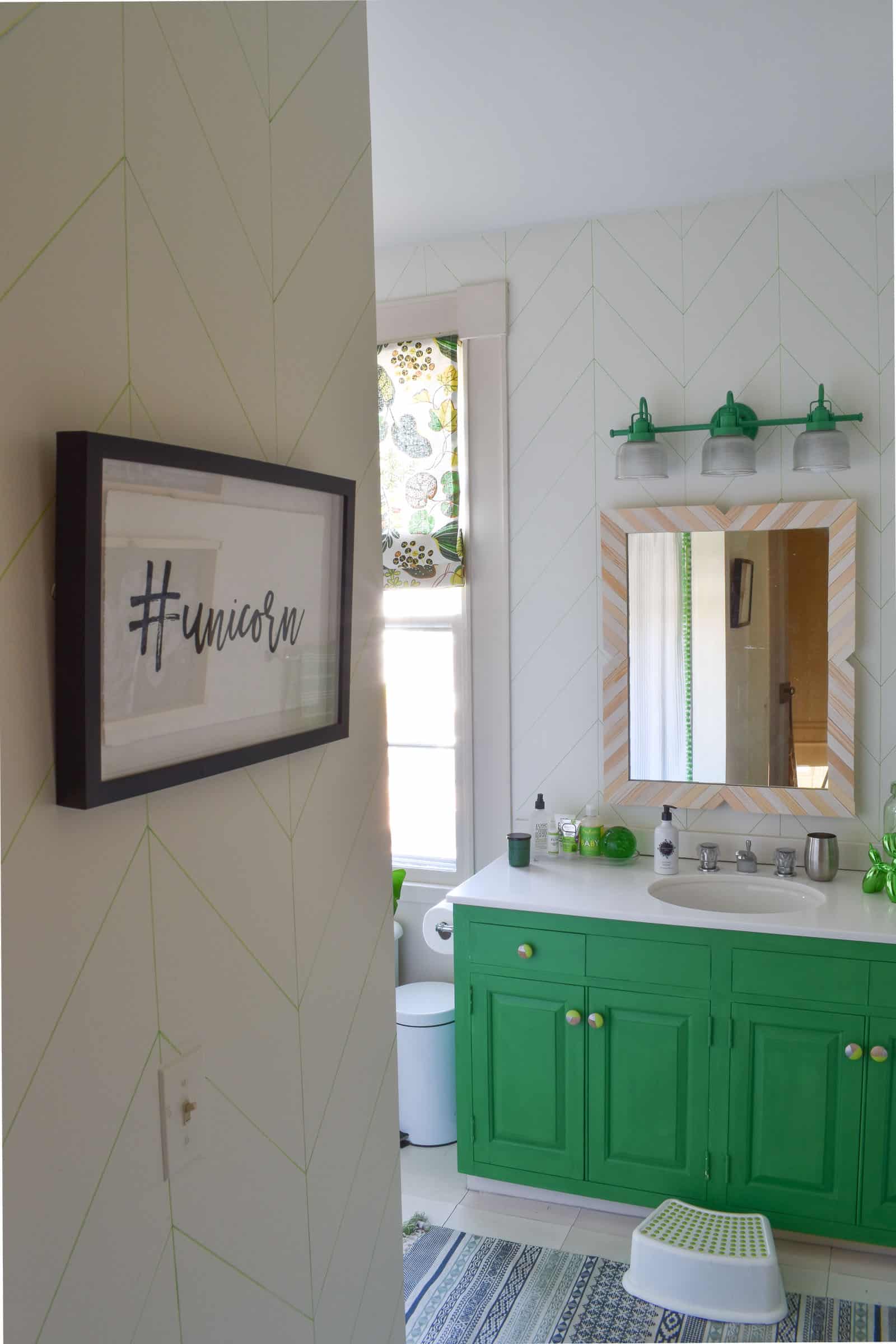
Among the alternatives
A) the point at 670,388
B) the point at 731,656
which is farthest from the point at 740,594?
the point at 670,388

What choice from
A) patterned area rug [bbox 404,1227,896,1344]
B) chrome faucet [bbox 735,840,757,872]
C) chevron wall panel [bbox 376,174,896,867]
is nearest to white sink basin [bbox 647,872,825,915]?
chrome faucet [bbox 735,840,757,872]

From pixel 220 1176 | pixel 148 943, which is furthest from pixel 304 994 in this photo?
pixel 148 943

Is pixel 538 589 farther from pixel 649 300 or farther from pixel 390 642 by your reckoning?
pixel 649 300

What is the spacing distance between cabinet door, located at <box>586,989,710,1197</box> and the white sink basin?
1.05ft

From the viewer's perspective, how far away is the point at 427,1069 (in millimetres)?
3268

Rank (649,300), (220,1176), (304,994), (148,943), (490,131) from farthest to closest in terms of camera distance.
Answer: (649,300), (490,131), (304,994), (220,1176), (148,943)

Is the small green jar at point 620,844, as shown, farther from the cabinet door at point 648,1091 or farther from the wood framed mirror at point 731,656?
the cabinet door at point 648,1091

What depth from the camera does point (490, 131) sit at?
2.54 m

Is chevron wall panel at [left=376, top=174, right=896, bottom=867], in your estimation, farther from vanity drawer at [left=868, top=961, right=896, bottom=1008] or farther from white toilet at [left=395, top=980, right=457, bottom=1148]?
white toilet at [left=395, top=980, right=457, bottom=1148]

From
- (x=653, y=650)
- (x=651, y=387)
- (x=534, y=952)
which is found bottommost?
(x=534, y=952)

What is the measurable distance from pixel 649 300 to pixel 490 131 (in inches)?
33.7

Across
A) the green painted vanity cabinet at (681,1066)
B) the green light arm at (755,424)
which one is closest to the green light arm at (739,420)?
the green light arm at (755,424)

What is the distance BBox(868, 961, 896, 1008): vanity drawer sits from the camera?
101 inches

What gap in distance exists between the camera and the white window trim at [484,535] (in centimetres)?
340
